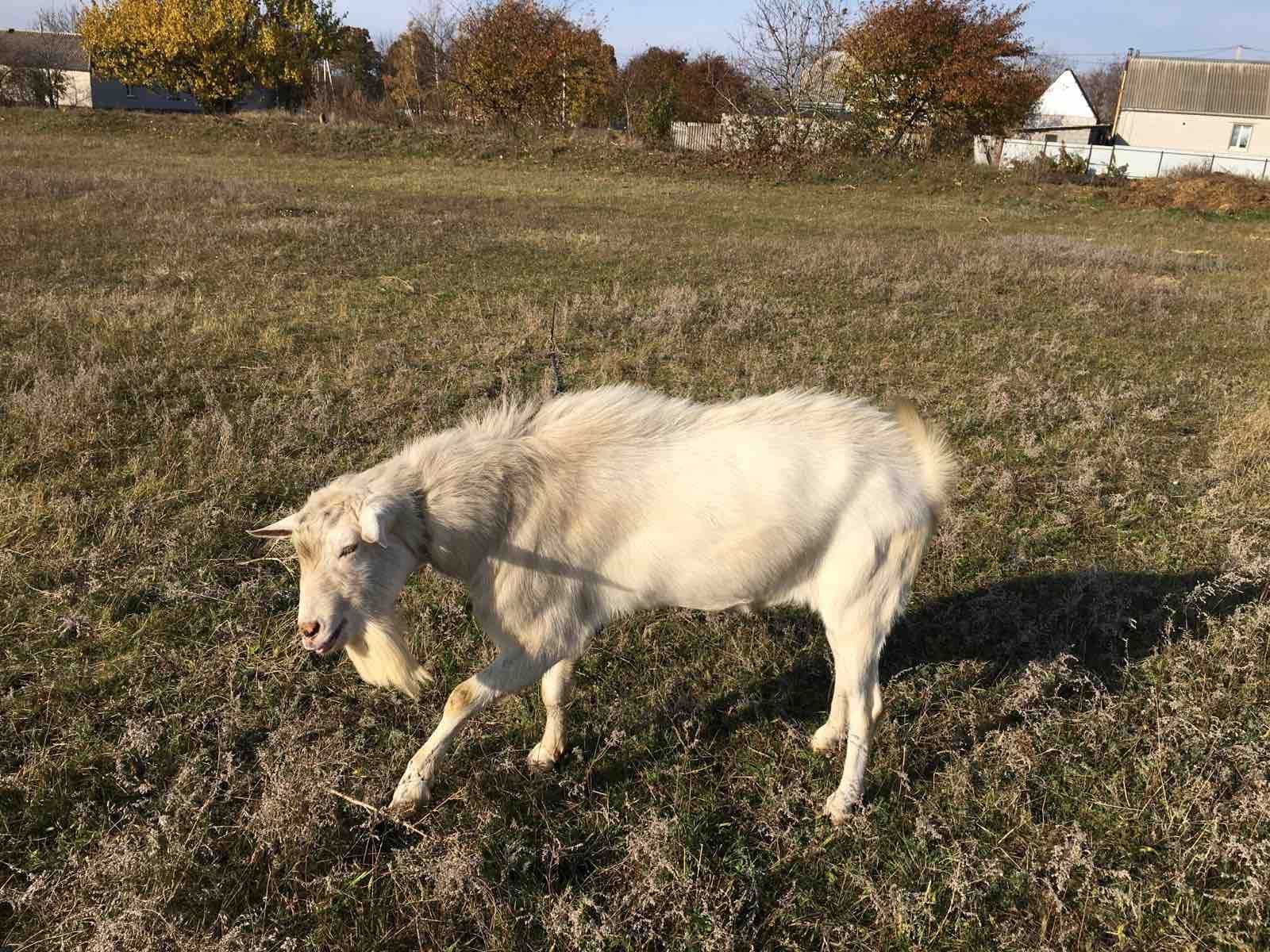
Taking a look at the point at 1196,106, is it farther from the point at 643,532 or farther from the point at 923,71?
the point at 643,532

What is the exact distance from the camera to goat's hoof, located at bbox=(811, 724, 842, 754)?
141 inches

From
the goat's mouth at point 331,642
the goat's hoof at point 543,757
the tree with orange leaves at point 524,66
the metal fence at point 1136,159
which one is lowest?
the goat's hoof at point 543,757

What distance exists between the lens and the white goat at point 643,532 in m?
3.05

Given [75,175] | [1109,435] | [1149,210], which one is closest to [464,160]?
[75,175]

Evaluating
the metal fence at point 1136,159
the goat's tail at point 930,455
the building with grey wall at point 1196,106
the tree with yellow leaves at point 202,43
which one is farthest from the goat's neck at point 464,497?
the building with grey wall at point 1196,106

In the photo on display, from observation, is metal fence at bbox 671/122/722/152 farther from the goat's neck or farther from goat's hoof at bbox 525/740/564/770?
goat's hoof at bbox 525/740/564/770

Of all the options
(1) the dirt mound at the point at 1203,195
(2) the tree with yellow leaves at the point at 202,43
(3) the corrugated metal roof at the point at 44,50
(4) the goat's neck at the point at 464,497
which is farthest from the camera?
(3) the corrugated metal roof at the point at 44,50

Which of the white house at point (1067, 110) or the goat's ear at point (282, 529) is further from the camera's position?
the white house at point (1067, 110)

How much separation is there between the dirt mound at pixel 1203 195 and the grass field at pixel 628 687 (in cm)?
2051

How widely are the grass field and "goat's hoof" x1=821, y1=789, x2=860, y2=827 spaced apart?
0.06 meters

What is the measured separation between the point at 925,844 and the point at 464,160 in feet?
106

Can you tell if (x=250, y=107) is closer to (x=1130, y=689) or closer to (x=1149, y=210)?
(x=1149, y=210)

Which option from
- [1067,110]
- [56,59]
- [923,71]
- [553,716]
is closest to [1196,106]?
[1067,110]

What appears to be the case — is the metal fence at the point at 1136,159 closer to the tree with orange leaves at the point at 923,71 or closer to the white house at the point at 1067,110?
the tree with orange leaves at the point at 923,71
